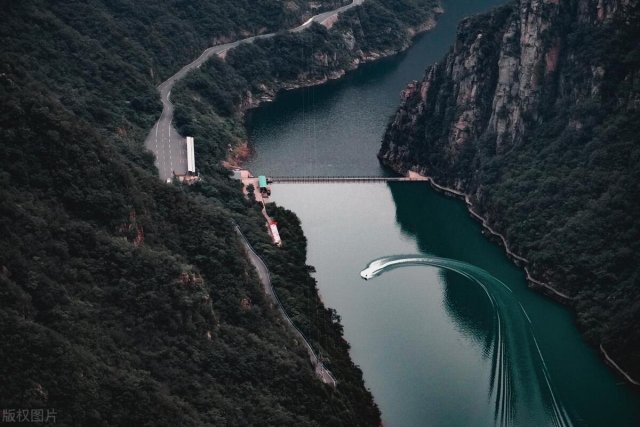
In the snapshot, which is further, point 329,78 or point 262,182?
point 329,78

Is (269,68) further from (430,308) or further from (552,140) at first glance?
(430,308)

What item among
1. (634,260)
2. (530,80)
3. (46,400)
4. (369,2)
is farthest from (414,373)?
(369,2)

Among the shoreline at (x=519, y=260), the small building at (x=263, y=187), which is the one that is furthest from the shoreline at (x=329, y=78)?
the shoreline at (x=519, y=260)

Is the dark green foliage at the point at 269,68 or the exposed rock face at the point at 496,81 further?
the dark green foliage at the point at 269,68

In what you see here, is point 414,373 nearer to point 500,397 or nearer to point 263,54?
point 500,397

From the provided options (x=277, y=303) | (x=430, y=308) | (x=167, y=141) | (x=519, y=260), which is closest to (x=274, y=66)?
(x=167, y=141)

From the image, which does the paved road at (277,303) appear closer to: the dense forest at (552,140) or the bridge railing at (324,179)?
the bridge railing at (324,179)
